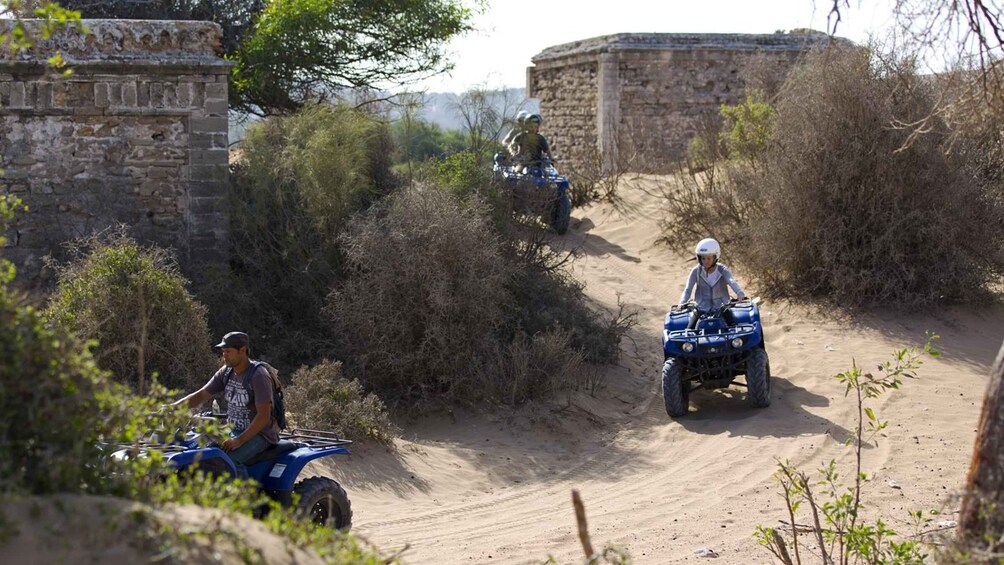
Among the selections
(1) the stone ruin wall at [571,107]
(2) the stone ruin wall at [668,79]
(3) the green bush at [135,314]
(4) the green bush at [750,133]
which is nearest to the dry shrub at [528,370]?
(3) the green bush at [135,314]

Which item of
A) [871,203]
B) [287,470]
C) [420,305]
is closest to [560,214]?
[871,203]

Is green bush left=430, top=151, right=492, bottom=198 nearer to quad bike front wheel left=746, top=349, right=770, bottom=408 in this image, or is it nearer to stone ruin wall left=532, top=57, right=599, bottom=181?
quad bike front wheel left=746, top=349, right=770, bottom=408

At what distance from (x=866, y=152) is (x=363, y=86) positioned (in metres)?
7.85

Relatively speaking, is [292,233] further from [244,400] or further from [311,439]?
[244,400]

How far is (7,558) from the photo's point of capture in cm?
340

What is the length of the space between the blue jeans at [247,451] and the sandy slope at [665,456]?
1320 millimetres

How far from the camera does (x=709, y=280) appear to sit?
1099cm

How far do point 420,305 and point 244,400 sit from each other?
15.4 feet

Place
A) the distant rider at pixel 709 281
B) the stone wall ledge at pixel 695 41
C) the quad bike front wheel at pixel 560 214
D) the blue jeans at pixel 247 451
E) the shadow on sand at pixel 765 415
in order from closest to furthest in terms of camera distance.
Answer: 1. the blue jeans at pixel 247 451
2. the shadow on sand at pixel 765 415
3. the distant rider at pixel 709 281
4. the quad bike front wheel at pixel 560 214
5. the stone wall ledge at pixel 695 41

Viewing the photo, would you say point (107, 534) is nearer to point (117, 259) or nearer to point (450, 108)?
point (117, 259)

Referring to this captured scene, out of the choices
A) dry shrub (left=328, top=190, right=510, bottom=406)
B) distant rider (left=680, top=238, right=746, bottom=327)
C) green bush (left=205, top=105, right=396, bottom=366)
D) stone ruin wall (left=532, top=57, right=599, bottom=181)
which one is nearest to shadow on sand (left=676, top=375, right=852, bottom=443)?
distant rider (left=680, top=238, right=746, bottom=327)

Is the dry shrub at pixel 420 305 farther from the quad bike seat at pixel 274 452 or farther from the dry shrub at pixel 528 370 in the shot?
the quad bike seat at pixel 274 452

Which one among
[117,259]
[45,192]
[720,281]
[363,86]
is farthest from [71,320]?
[363,86]

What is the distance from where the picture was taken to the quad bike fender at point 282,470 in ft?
21.6
